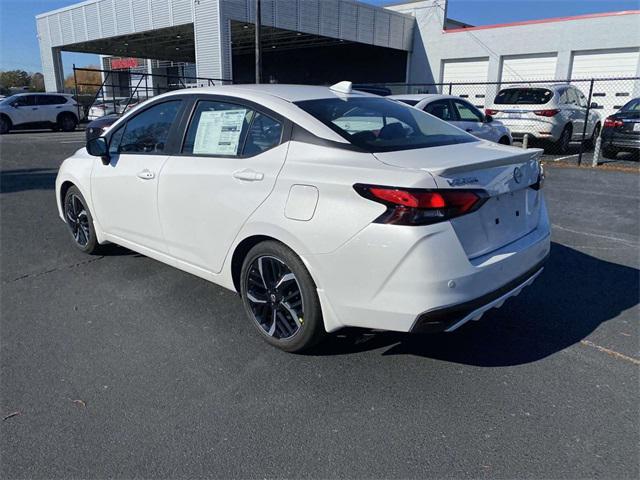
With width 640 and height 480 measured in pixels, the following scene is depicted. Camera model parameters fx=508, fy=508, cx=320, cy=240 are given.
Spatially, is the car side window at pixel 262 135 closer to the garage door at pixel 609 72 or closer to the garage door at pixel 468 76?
the garage door at pixel 609 72

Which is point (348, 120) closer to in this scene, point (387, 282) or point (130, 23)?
point (387, 282)

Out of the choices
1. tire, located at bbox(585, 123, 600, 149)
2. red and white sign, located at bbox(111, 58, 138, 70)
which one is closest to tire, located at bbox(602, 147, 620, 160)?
tire, located at bbox(585, 123, 600, 149)

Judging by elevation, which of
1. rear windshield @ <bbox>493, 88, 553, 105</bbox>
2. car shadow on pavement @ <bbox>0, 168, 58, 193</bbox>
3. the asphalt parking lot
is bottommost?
A: car shadow on pavement @ <bbox>0, 168, 58, 193</bbox>

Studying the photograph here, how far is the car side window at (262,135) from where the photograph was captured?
10.5ft

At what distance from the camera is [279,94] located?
11.4 feet

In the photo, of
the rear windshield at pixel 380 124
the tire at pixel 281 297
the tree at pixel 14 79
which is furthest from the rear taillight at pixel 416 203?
the tree at pixel 14 79

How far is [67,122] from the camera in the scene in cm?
2278

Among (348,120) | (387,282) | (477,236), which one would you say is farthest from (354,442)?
(348,120)

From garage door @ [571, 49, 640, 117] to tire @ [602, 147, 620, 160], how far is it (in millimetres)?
8070

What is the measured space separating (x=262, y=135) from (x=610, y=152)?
1231 cm

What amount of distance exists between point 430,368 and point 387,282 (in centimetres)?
80

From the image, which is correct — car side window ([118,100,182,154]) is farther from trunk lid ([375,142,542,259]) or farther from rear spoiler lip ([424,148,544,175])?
rear spoiler lip ([424,148,544,175])

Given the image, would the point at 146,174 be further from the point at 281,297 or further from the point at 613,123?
the point at 613,123

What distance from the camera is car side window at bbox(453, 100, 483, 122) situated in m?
9.80
